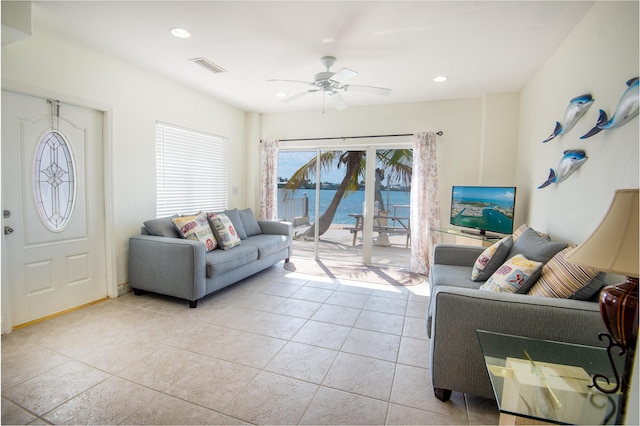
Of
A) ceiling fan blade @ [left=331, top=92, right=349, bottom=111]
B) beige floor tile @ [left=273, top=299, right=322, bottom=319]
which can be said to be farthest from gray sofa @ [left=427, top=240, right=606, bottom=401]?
ceiling fan blade @ [left=331, top=92, right=349, bottom=111]

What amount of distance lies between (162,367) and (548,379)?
2257 millimetres

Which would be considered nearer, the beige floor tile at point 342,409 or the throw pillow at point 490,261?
the beige floor tile at point 342,409

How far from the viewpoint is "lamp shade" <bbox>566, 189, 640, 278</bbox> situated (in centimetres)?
101

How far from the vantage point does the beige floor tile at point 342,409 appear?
1.64m

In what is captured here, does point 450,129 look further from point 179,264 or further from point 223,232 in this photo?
Answer: point 179,264

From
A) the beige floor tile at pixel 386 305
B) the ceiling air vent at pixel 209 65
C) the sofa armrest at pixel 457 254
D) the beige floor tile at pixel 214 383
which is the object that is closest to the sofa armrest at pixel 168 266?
the beige floor tile at pixel 214 383

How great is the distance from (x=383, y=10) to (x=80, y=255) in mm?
3606

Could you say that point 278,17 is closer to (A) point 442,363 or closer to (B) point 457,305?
(B) point 457,305

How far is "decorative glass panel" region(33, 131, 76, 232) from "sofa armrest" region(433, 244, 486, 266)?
3765 millimetres

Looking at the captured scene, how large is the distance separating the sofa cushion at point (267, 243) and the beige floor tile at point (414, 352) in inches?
87.3

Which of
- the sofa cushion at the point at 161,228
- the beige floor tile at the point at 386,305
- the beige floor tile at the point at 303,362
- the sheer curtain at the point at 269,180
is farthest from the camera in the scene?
the sheer curtain at the point at 269,180

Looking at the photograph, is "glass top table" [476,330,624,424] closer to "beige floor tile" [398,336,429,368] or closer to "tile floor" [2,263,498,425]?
"tile floor" [2,263,498,425]

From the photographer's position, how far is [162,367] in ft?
6.84

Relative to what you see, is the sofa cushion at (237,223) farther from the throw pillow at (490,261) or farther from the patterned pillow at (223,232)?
the throw pillow at (490,261)
